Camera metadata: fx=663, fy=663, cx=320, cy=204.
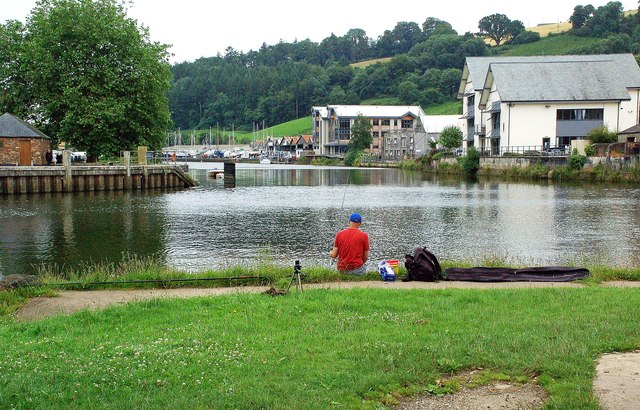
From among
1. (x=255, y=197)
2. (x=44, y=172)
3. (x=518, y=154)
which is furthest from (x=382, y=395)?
(x=518, y=154)

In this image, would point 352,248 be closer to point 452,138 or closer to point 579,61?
point 579,61

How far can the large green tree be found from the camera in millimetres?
58281

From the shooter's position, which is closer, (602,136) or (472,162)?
(602,136)

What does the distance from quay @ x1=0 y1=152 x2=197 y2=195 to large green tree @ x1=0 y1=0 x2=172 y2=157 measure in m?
4.04

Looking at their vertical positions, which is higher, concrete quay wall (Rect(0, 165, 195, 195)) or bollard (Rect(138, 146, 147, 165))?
bollard (Rect(138, 146, 147, 165))

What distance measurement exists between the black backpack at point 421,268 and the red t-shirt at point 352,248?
1140mm

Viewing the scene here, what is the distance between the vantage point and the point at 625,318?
33.3ft

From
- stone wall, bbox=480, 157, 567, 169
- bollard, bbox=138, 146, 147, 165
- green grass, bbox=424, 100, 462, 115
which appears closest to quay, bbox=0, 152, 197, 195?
bollard, bbox=138, 146, 147, 165

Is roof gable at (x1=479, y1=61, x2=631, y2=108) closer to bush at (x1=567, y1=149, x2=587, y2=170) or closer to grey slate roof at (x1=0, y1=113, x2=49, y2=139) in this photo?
bush at (x1=567, y1=149, x2=587, y2=170)

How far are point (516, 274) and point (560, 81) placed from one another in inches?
2696

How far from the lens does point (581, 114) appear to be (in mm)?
76062

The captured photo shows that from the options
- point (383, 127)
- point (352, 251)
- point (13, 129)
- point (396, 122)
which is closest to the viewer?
point (352, 251)

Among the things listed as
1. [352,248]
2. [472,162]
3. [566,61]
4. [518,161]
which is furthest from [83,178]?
[566,61]

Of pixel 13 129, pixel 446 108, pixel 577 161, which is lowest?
pixel 577 161
